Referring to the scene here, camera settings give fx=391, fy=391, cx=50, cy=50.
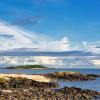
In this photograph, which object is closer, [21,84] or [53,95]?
[53,95]

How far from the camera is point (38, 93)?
214 ft

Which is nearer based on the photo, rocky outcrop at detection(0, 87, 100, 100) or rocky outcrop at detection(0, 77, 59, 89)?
rocky outcrop at detection(0, 87, 100, 100)

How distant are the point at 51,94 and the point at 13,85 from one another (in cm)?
2193

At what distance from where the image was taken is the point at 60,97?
2415 inches

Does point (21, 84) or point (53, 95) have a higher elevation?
point (21, 84)

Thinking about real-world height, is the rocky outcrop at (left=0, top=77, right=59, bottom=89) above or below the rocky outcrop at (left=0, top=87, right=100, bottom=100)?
above

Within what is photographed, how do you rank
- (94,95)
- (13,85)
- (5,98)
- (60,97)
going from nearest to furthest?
(5,98) < (60,97) < (94,95) < (13,85)

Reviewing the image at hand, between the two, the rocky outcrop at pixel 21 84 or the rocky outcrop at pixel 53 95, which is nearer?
the rocky outcrop at pixel 53 95

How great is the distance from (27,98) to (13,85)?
84.6ft

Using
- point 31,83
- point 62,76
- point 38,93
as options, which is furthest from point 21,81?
point 62,76

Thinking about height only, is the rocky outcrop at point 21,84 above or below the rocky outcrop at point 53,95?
above

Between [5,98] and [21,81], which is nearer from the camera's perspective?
[5,98]

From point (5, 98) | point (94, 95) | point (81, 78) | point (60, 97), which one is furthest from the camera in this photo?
point (81, 78)

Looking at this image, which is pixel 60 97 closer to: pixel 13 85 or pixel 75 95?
pixel 75 95
